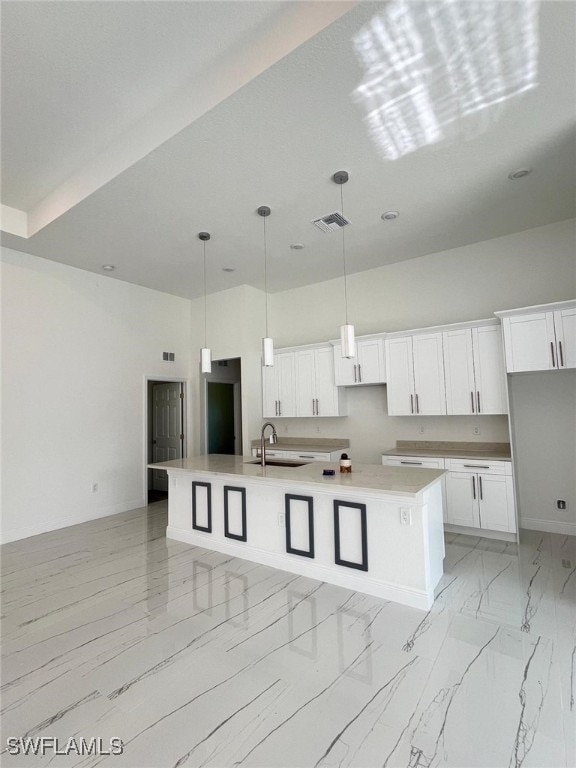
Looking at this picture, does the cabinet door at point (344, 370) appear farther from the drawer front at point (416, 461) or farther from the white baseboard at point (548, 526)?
the white baseboard at point (548, 526)

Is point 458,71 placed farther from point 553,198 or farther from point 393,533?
point 393,533

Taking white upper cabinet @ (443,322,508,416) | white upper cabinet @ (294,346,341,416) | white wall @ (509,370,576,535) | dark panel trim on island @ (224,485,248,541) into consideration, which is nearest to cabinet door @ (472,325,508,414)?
white upper cabinet @ (443,322,508,416)

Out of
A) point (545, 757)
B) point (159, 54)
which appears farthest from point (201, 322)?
point (545, 757)

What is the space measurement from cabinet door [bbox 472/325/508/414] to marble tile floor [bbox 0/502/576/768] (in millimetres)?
1577

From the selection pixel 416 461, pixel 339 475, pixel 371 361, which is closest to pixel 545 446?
pixel 416 461

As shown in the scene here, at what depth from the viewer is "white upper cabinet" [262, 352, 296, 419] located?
6.05 metres

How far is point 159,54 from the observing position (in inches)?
99.3

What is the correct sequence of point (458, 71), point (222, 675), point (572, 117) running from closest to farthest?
1. point (222, 675)
2. point (458, 71)
3. point (572, 117)

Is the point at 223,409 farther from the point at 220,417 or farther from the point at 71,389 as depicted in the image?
the point at 71,389

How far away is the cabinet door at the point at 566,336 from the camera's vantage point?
3.73 meters

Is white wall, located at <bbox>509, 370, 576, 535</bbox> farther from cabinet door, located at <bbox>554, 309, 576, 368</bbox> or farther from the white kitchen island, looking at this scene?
the white kitchen island

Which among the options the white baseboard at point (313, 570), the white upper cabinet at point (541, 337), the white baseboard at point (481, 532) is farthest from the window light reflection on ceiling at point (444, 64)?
the white baseboard at point (481, 532)

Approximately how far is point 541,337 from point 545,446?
1291 mm

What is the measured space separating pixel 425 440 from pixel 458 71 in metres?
3.89
